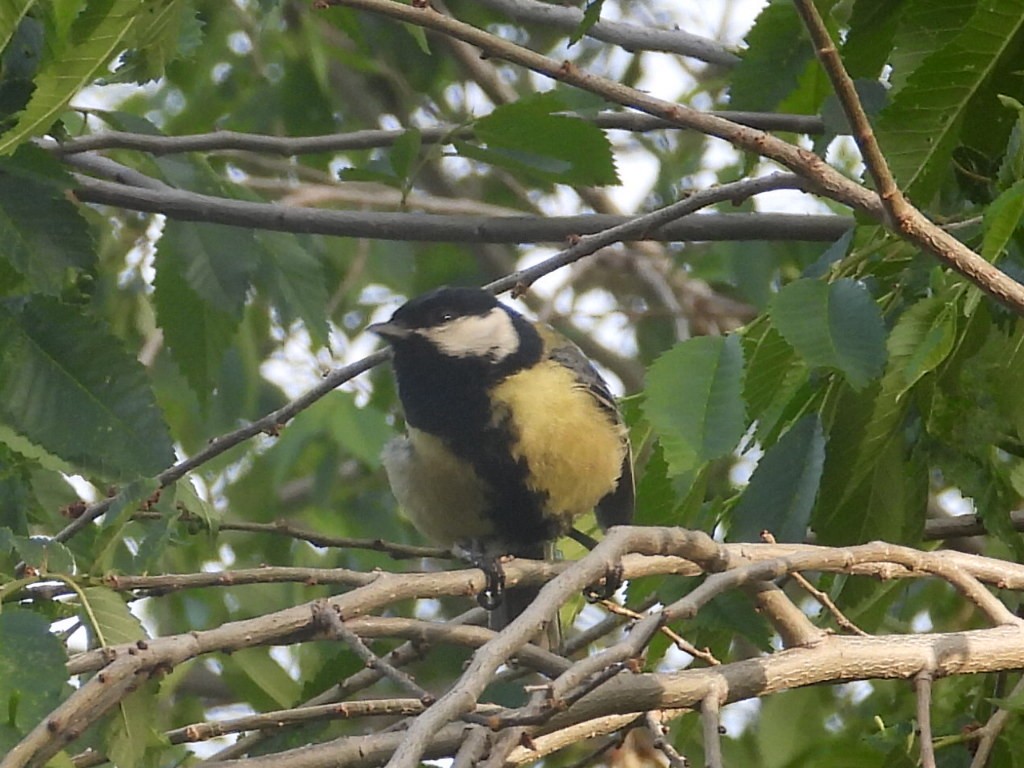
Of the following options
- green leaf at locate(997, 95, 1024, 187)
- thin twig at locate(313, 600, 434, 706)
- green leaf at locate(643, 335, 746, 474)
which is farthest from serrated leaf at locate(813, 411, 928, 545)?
thin twig at locate(313, 600, 434, 706)

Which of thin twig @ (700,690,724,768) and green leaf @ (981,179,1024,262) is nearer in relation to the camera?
thin twig @ (700,690,724,768)

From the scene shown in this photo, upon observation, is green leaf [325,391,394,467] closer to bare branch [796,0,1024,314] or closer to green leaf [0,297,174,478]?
green leaf [0,297,174,478]

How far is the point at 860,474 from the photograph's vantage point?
2.62 m

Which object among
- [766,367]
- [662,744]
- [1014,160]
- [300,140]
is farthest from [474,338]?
[662,744]

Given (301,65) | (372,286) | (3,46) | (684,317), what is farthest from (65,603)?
(372,286)

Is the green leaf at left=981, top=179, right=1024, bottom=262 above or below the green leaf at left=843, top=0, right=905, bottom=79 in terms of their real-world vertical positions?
below

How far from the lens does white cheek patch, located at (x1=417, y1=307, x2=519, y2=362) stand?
351 centimetres

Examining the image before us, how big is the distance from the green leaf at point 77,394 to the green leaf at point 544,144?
0.90 metres

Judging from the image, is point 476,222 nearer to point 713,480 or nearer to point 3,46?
point 3,46

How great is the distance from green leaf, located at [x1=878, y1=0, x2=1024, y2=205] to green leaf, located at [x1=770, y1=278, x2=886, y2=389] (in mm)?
226

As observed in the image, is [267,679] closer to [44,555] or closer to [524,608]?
[524,608]

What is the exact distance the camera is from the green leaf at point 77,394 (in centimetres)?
230

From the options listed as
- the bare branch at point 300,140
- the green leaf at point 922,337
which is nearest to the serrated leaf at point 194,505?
the bare branch at point 300,140

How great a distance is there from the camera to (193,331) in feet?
11.0
